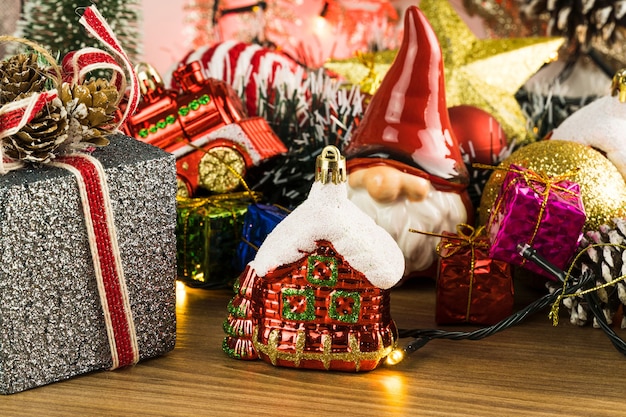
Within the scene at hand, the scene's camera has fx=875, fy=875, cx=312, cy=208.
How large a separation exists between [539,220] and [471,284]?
3.5 inches

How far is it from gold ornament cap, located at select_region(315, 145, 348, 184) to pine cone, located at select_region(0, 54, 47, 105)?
9.1 inches

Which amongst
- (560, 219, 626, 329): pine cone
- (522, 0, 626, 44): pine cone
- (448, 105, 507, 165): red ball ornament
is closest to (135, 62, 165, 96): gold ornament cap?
(448, 105, 507, 165): red ball ornament

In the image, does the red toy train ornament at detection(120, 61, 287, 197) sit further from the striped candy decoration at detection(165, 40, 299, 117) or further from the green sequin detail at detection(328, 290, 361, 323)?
the green sequin detail at detection(328, 290, 361, 323)

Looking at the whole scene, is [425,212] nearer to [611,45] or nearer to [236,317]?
[236,317]

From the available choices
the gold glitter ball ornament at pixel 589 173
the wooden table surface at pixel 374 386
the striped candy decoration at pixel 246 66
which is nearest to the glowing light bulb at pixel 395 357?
the wooden table surface at pixel 374 386

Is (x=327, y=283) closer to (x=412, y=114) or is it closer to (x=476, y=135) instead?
(x=412, y=114)

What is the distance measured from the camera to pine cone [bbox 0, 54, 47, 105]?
0.68 meters

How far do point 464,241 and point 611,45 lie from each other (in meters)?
0.77

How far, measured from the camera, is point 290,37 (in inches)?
63.3

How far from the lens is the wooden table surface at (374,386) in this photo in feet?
2.16

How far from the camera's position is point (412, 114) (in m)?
0.88

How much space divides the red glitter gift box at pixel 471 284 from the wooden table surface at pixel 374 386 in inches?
1.5

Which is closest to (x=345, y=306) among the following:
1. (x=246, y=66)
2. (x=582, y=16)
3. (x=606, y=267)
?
(x=606, y=267)

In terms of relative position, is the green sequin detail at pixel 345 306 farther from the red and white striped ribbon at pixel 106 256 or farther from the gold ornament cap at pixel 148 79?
the gold ornament cap at pixel 148 79
